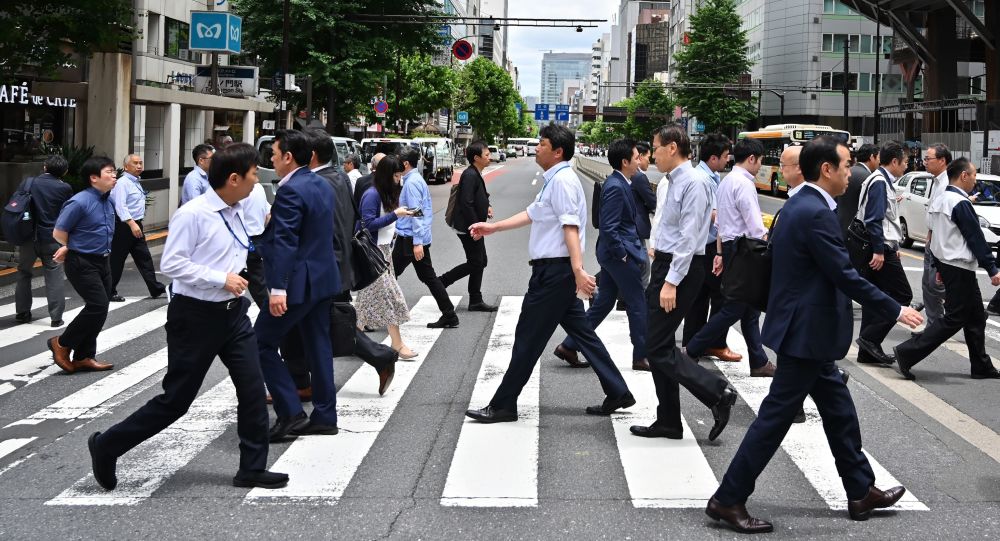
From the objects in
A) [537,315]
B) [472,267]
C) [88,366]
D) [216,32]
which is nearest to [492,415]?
[537,315]

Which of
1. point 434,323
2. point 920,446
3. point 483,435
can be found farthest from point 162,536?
point 434,323

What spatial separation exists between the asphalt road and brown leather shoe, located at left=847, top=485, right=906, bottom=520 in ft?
Answer: 0.21

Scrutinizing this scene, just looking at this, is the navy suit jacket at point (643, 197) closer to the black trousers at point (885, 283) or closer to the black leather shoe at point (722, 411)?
the black trousers at point (885, 283)

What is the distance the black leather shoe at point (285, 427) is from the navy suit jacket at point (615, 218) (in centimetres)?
256

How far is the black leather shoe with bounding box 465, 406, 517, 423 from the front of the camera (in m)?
6.94

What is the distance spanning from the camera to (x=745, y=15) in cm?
9925

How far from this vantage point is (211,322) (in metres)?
5.29

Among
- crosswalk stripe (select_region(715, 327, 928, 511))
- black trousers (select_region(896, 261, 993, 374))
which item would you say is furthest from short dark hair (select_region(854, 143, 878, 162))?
crosswalk stripe (select_region(715, 327, 928, 511))

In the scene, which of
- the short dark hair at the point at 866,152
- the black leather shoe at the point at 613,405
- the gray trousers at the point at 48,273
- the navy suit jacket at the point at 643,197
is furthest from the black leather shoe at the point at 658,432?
the gray trousers at the point at 48,273

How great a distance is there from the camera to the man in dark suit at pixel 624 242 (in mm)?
7723

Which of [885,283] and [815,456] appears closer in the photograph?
[815,456]

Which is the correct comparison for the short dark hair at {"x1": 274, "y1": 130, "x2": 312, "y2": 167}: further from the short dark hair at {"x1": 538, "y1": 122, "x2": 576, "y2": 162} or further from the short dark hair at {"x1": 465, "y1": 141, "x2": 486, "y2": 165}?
the short dark hair at {"x1": 465, "y1": 141, "x2": 486, "y2": 165}

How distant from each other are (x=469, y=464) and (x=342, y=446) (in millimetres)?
842

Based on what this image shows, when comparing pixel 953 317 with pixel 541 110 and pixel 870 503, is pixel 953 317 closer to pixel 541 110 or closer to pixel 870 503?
pixel 870 503
